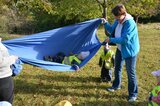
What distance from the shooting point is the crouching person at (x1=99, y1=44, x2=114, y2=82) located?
256 inches

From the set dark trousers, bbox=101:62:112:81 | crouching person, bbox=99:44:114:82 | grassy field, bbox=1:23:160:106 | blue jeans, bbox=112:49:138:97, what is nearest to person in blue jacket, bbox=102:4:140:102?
blue jeans, bbox=112:49:138:97

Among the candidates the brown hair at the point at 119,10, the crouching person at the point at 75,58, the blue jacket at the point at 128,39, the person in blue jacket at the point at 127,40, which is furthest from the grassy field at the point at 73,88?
the brown hair at the point at 119,10

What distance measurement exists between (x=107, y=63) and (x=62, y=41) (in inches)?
41.9

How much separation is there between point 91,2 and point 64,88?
822 centimetres

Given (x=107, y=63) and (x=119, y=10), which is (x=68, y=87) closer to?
(x=107, y=63)

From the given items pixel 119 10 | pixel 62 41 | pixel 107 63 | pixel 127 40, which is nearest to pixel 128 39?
pixel 127 40

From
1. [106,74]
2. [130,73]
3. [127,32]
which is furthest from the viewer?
[106,74]

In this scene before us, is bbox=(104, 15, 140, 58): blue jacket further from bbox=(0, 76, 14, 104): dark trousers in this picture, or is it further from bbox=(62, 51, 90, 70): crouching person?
bbox=(0, 76, 14, 104): dark trousers

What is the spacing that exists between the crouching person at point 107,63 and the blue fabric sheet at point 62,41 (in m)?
0.40

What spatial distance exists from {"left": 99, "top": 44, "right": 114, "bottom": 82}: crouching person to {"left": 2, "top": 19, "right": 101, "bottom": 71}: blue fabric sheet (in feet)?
1.33

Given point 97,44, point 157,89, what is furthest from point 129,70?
point 157,89

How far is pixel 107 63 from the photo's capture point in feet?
21.6

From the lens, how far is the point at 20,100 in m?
5.91

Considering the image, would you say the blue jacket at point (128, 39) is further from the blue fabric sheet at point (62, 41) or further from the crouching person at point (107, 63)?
the crouching person at point (107, 63)
